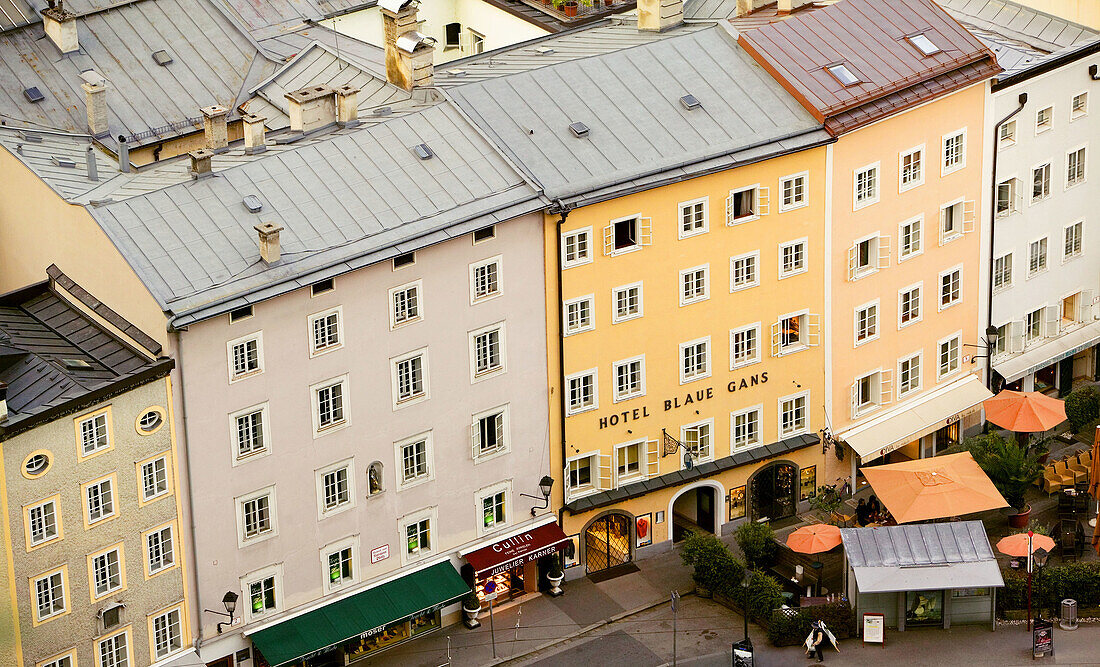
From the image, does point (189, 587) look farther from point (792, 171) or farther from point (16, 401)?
point (792, 171)

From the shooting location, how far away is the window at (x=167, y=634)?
82562 millimetres

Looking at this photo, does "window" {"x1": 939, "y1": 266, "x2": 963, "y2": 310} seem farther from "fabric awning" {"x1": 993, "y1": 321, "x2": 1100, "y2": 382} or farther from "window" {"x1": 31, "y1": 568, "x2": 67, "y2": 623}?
"window" {"x1": 31, "y1": 568, "x2": 67, "y2": 623}

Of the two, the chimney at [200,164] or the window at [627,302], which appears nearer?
the chimney at [200,164]

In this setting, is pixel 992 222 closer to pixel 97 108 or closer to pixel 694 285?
pixel 694 285

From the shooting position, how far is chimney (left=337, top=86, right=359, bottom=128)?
293ft

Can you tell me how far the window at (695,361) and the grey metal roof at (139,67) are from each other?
24053 mm

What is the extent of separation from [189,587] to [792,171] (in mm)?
29458

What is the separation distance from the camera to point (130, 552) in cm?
8088

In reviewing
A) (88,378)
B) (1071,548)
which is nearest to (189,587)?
(88,378)

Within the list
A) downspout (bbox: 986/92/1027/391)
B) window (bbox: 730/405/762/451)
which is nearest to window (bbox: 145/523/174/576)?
window (bbox: 730/405/762/451)

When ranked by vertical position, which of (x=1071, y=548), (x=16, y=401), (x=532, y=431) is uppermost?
(x=16, y=401)

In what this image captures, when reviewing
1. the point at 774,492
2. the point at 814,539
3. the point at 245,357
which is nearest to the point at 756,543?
the point at 814,539

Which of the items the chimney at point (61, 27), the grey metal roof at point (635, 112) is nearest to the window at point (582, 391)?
the grey metal roof at point (635, 112)

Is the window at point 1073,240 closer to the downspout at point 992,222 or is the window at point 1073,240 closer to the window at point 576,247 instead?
the downspout at point 992,222
